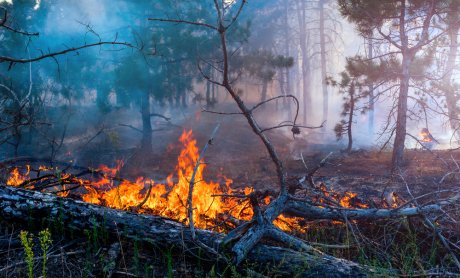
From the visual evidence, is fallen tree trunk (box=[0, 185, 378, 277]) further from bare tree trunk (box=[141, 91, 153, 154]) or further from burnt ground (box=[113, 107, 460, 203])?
bare tree trunk (box=[141, 91, 153, 154])

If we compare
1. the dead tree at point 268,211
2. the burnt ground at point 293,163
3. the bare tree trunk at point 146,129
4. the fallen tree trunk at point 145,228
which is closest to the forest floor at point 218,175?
the burnt ground at point 293,163

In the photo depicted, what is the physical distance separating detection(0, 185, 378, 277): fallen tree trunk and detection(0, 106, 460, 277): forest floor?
0.13 meters

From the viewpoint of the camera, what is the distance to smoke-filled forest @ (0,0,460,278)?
124 inches

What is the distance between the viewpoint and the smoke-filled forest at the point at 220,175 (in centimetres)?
316

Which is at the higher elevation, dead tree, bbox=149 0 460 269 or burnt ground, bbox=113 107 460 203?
dead tree, bbox=149 0 460 269

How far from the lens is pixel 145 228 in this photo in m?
3.33

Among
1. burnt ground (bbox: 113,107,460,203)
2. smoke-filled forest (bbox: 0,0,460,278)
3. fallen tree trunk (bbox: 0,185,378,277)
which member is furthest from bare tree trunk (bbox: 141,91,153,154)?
fallen tree trunk (bbox: 0,185,378,277)

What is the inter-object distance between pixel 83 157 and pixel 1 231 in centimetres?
1386

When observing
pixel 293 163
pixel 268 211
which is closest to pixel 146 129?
pixel 293 163

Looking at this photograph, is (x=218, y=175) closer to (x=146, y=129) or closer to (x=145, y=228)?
(x=146, y=129)

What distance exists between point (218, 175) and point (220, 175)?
0.11 m

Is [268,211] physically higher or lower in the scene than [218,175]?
higher

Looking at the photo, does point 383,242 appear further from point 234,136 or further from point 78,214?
point 234,136

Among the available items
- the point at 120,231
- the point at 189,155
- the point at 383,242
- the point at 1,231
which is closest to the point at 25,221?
the point at 1,231
